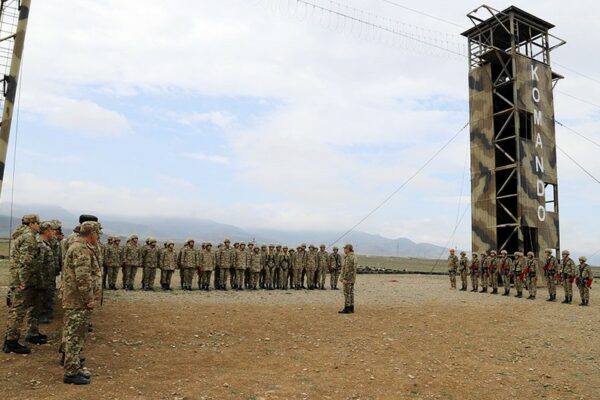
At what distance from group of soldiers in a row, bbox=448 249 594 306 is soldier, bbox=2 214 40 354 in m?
16.0

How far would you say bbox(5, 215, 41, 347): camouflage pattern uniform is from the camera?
6910mm

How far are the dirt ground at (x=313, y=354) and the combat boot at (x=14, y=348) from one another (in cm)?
11

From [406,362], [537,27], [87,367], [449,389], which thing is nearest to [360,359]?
[406,362]

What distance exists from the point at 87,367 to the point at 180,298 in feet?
21.6

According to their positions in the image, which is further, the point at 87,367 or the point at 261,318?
the point at 261,318

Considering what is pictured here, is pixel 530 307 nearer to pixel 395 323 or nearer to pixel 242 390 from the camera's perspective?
pixel 395 323

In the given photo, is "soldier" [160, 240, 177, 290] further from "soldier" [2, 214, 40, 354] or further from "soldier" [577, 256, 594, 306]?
"soldier" [577, 256, 594, 306]

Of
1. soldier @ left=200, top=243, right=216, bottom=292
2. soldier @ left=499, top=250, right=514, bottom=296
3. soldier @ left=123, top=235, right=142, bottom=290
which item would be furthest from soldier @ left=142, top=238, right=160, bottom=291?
soldier @ left=499, top=250, right=514, bottom=296

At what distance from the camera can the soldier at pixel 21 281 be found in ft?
22.6

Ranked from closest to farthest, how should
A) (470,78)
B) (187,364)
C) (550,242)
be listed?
(187,364) < (550,242) < (470,78)

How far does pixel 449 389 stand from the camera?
6.82 meters

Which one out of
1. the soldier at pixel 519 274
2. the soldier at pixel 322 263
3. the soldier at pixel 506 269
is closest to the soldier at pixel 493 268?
the soldier at pixel 506 269

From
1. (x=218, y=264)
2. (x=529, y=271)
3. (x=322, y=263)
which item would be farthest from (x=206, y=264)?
(x=529, y=271)

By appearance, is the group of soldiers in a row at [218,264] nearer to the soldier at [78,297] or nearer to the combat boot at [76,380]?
the soldier at [78,297]
